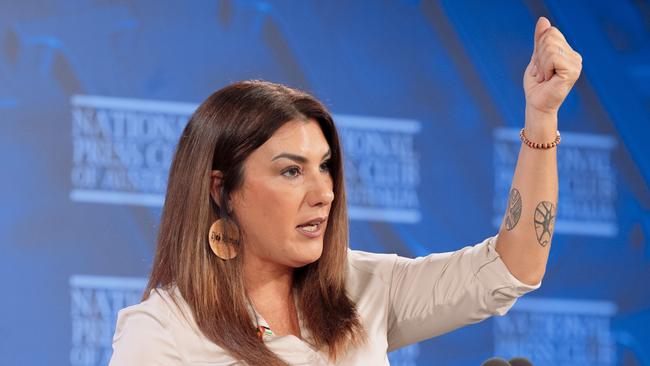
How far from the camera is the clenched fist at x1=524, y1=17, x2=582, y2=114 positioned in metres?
2.00

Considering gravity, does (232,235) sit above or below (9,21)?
below

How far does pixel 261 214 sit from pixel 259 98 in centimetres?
24

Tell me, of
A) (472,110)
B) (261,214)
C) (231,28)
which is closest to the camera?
(261,214)

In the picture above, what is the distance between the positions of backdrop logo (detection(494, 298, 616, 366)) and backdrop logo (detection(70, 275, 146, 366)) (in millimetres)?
1462

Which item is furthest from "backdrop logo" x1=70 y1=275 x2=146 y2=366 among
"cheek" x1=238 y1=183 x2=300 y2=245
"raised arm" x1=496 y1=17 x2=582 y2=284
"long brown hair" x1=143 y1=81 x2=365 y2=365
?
"raised arm" x1=496 y1=17 x2=582 y2=284

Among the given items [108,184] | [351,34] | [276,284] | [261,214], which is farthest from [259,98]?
[351,34]

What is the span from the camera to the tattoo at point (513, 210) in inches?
83.9

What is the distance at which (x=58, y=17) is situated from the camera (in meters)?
3.77

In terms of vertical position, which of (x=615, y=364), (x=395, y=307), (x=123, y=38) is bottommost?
(x=615, y=364)

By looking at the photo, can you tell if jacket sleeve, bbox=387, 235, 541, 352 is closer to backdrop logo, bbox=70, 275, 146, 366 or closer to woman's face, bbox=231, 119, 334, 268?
woman's face, bbox=231, 119, 334, 268

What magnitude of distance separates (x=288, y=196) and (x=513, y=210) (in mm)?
443

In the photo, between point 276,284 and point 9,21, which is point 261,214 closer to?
point 276,284

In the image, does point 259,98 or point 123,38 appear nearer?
point 259,98

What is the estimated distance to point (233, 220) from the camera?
228 cm
